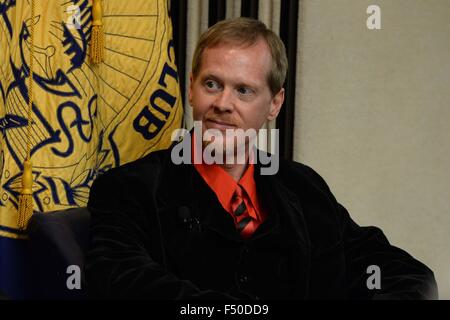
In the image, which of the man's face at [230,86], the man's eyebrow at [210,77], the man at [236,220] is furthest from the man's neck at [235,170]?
the man's eyebrow at [210,77]

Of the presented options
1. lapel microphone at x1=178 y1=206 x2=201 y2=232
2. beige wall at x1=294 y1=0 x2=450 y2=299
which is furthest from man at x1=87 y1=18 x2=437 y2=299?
beige wall at x1=294 y1=0 x2=450 y2=299

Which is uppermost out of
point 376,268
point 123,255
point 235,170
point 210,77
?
point 210,77

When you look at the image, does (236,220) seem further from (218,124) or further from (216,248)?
(218,124)

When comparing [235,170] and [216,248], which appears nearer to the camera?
[216,248]

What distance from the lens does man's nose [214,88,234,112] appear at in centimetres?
170

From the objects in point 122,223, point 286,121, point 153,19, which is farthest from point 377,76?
point 122,223

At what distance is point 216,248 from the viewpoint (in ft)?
5.43

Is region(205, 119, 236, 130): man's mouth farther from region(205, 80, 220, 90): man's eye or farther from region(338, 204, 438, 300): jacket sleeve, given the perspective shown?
region(338, 204, 438, 300): jacket sleeve

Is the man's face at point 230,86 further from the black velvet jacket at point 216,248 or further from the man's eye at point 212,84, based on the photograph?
the black velvet jacket at point 216,248

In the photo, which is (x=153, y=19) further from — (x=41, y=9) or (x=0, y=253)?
(x=0, y=253)

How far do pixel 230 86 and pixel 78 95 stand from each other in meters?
Result: 0.46

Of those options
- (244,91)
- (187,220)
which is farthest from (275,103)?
(187,220)

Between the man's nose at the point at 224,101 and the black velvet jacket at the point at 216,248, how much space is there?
0.17 m
